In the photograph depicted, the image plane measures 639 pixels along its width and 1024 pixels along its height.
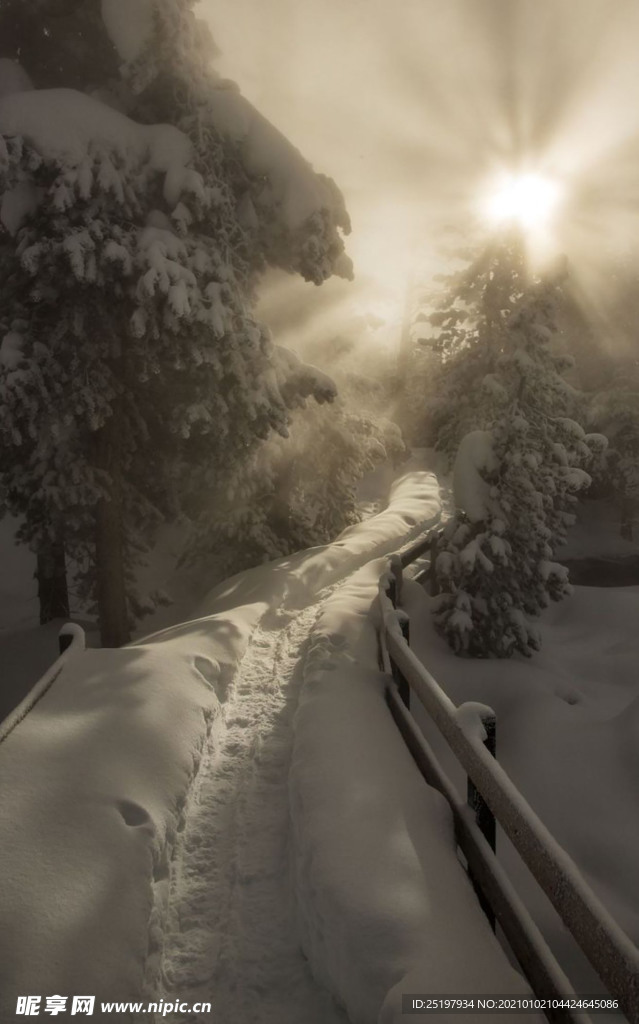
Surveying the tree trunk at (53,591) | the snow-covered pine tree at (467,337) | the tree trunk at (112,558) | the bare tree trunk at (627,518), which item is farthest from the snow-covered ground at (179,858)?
the bare tree trunk at (627,518)

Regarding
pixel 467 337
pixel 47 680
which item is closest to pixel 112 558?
pixel 47 680

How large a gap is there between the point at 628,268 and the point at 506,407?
25.7 meters

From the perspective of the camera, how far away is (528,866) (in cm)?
306

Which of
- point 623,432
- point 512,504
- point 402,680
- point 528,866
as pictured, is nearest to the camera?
point 528,866

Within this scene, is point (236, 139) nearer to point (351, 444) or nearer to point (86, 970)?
point (351, 444)

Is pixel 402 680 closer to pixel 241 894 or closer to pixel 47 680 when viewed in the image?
pixel 241 894

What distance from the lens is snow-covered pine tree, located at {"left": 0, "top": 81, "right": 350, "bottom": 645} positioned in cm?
929

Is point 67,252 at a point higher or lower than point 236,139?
lower

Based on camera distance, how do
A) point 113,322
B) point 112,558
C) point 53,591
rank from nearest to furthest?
point 113,322
point 112,558
point 53,591

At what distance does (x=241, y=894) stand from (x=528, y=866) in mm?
2118

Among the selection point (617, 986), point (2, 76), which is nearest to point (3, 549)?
point (2, 76)

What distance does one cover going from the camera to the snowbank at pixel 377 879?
3.13 m

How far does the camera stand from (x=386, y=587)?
9008 millimetres

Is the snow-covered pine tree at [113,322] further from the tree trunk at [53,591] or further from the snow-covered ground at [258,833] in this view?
the snow-covered ground at [258,833]
